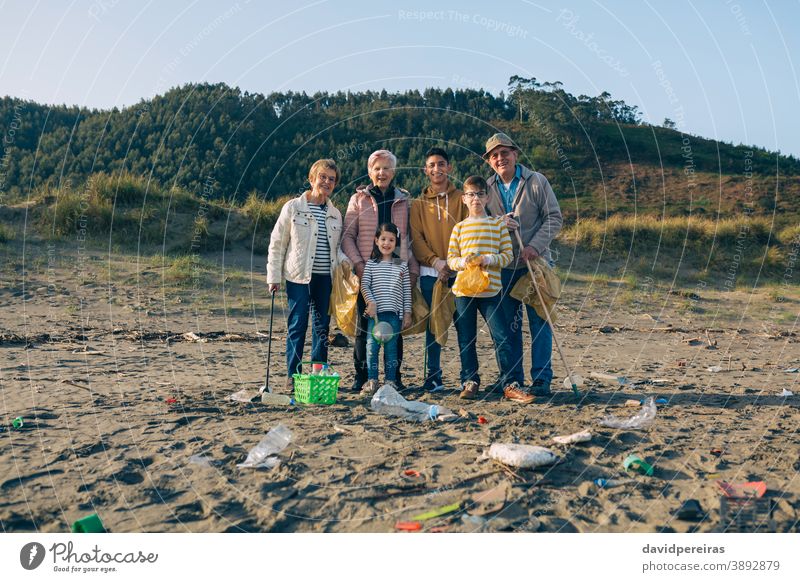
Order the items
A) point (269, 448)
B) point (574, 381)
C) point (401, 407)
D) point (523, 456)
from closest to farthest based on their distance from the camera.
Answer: point (523, 456) < point (269, 448) < point (401, 407) < point (574, 381)

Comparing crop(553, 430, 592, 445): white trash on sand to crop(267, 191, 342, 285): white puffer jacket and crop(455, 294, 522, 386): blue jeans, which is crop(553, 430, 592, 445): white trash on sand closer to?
crop(455, 294, 522, 386): blue jeans

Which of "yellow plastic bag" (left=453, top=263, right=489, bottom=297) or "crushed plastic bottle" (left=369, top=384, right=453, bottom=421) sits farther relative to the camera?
"yellow plastic bag" (left=453, top=263, right=489, bottom=297)

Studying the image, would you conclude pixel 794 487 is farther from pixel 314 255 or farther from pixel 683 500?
pixel 314 255

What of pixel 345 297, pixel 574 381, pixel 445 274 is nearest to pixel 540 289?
pixel 445 274

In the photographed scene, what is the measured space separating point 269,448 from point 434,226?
2.91 metres

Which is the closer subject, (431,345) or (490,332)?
(490,332)

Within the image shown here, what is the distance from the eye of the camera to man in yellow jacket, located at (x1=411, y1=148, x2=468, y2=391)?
6809 mm

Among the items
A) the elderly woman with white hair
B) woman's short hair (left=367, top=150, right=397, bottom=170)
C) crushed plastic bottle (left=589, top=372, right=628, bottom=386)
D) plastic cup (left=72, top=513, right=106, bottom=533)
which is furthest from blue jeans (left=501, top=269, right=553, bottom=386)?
plastic cup (left=72, top=513, right=106, bottom=533)

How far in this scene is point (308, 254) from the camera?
6.97 m

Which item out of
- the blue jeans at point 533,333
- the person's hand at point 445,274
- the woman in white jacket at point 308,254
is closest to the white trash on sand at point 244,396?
the woman in white jacket at point 308,254

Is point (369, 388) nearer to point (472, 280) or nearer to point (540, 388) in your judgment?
point (472, 280)

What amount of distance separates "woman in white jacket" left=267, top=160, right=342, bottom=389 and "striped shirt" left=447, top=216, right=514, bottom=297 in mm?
1366

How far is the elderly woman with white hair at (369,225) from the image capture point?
6.97 meters

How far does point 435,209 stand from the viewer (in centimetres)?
692
